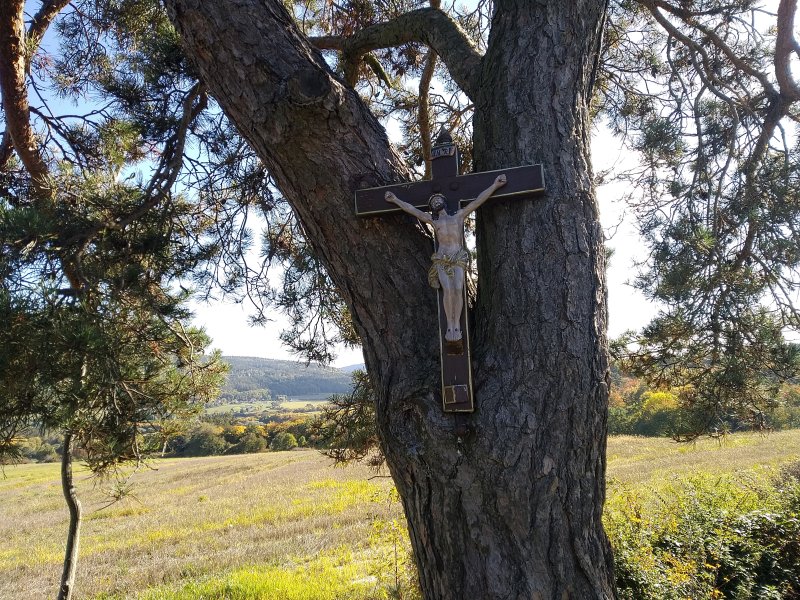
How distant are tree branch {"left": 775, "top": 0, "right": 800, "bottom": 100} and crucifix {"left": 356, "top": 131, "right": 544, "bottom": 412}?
3090 mm

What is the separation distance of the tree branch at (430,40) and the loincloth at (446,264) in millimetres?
911

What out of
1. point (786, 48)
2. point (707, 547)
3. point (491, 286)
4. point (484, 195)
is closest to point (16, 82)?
point (484, 195)

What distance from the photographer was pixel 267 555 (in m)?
8.00

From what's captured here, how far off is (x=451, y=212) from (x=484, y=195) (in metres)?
0.16

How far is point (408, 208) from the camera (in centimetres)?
204

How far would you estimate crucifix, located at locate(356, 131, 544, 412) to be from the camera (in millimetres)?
1796

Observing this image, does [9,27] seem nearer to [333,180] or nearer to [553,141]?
[333,180]

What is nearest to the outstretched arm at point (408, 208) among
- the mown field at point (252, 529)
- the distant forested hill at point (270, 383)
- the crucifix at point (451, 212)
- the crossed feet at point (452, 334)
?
the crucifix at point (451, 212)

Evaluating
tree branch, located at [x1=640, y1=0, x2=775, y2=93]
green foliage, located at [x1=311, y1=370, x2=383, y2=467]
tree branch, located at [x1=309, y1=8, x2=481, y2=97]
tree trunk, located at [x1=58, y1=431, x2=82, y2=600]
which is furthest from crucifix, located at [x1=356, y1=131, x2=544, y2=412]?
tree trunk, located at [x1=58, y1=431, x2=82, y2=600]

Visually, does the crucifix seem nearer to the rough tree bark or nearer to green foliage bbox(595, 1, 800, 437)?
the rough tree bark

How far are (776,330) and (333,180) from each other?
3.37m

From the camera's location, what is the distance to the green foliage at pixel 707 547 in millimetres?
4074

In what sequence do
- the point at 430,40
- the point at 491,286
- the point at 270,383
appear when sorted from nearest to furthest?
the point at 491,286, the point at 430,40, the point at 270,383

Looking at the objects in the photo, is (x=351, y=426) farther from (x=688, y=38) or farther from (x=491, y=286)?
(x=688, y=38)
